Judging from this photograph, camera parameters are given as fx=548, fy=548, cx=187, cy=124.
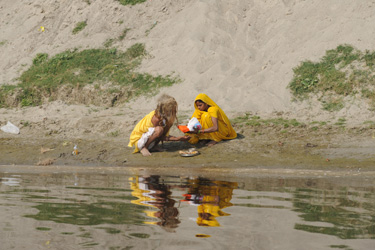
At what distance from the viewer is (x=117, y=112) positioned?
44.3ft

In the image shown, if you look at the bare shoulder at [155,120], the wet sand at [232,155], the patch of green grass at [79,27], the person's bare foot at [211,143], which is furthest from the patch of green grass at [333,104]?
the patch of green grass at [79,27]

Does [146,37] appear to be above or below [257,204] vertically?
above

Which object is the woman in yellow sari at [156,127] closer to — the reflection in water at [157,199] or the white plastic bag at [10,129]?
the reflection in water at [157,199]

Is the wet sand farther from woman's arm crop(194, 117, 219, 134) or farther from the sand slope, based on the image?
the sand slope

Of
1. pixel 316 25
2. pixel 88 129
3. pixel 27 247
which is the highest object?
pixel 316 25

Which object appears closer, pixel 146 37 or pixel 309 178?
pixel 309 178

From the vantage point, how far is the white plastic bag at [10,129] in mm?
12719

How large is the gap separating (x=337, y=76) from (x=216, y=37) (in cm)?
396

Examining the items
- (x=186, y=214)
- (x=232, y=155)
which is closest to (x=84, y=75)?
(x=232, y=155)

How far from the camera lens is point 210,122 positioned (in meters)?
10.5

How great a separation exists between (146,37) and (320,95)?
620 centimetres

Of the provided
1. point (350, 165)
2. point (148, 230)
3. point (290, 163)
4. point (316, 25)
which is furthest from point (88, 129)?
point (148, 230)

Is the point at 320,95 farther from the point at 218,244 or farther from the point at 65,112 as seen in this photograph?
the point at 218,244

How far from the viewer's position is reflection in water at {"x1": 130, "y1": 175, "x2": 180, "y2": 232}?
14.5ft
